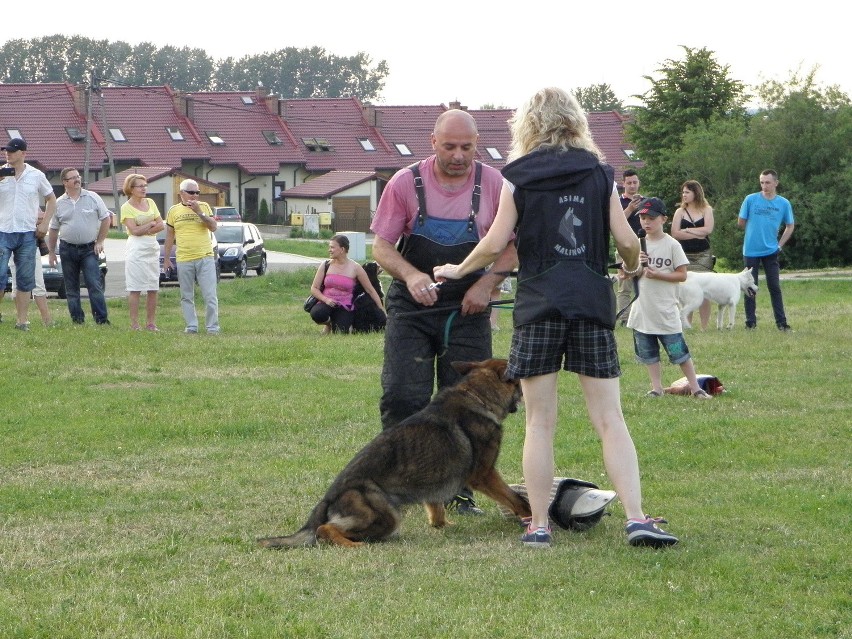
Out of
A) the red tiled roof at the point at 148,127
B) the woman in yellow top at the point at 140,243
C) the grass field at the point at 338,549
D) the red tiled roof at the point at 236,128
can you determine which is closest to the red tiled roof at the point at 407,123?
the red tiled roof at the point at 236,128

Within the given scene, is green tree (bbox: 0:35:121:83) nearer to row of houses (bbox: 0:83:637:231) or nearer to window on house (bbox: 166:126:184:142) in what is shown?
row of houses (bbox: 0:83:637:231)

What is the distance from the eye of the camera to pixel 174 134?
224 ft

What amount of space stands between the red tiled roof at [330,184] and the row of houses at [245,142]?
0.09 metres

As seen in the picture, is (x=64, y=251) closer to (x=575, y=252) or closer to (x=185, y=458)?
(x=185, y=458)

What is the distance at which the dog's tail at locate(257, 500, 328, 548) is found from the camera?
5.42 meters

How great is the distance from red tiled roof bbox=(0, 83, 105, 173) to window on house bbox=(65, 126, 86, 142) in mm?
123

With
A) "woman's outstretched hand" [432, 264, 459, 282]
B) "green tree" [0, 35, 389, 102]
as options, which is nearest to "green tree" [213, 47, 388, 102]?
"green tree" [0, 35, 389, 102]

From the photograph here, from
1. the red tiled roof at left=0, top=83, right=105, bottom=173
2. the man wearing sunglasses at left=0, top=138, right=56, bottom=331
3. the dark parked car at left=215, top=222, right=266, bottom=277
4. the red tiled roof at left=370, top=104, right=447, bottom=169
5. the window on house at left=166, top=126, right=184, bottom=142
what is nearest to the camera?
the man wearing sunglasses at left=0, top=138, right=56, bottom=331

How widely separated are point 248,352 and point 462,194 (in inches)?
289

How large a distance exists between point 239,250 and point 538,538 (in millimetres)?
27075

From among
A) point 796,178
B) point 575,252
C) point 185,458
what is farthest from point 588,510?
point 796,178

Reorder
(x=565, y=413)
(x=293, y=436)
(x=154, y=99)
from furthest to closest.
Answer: (x=154, y=99) → (x=565, y=413) → (x=293, y=436)

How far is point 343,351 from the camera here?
42.8ft

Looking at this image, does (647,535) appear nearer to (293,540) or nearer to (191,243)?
(293,540)
